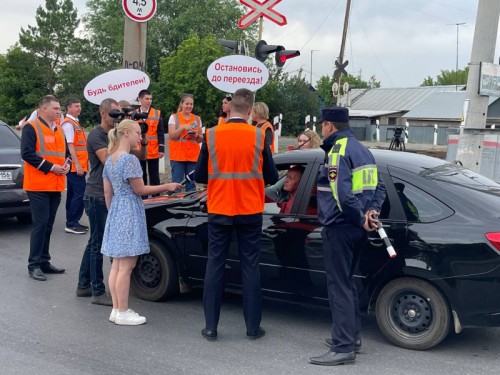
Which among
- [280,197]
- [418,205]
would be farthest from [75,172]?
[418,205]

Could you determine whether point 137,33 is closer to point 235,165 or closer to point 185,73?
point 235,165

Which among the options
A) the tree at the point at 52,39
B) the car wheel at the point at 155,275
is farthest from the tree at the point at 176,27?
the car wheel at the point at 155,275

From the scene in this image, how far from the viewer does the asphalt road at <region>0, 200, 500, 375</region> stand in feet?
16.3

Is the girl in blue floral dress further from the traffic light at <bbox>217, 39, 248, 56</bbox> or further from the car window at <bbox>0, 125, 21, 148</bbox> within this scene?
the car window at <bbox>0, 125, 21, 148</bbox>

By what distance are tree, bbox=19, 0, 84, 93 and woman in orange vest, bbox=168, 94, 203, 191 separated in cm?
6351

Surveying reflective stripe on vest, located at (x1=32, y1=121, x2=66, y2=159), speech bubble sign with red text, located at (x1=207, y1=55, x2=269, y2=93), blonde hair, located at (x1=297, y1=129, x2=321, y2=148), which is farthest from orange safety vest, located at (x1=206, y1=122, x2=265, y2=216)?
speech bubble sign with red text, located at (x1=207, y1=55, x2=269, y2=93)

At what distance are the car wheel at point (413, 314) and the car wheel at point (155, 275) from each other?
2031mm

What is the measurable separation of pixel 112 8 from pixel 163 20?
27.7ft

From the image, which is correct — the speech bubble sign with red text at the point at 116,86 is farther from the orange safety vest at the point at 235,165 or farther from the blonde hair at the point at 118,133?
the orange safety vest at the point at 235,165

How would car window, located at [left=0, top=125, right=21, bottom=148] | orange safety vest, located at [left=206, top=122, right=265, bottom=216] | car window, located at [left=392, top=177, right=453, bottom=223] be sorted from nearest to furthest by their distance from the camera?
car window, located at [left=392, top=177, right=453, bottom=223] < orange safety vest, located at [left=206, top=122, right=265, bottom=216] < car window, located at [left=0, top=125, right=21, bottom=148]

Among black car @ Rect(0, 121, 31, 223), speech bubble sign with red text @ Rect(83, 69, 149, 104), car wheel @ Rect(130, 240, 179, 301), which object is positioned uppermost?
speech bubble sign with red text @ Rect(83, 69, 149, 104)

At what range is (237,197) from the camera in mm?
5414

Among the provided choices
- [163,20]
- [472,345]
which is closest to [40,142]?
[472,345]

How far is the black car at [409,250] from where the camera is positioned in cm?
499
